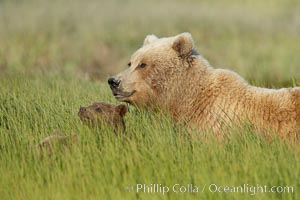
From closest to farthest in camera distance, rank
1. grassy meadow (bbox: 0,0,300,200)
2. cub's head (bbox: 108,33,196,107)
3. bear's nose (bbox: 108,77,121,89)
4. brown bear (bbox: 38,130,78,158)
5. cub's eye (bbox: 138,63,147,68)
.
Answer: grassy meadow (bbox: 0,0,300,200) < brown bear (bbox: 38,130,78,158) < bear's nose (bbox: 108,77,121,89) < cub's head (bbox: 108,33,196,107) < cub's eye (bbox: 138,63,147,68)

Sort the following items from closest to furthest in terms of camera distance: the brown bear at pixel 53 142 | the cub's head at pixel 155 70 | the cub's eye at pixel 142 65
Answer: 1. the brown bear at pixel 53 142
2. the cub's head at pixel 155 70
3. the cub's eye at pixel 142 65

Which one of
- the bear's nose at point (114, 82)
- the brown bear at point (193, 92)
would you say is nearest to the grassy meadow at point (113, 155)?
the brown bear at point (193, 92)

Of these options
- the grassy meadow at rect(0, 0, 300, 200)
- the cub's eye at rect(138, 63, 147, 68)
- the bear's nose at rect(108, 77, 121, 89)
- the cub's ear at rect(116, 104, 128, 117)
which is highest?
the cub's eye at rect(138, 63, 147, 68)

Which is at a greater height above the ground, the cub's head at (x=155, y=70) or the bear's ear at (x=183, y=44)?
the bear's ear at (x=183, y=44)

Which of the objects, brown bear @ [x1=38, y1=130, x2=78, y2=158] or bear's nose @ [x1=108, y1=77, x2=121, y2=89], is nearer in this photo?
brown bear @ [x1=38, y1=130, x2=78, y2=158]

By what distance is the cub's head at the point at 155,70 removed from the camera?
628cm

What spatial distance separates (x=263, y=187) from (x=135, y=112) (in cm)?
174

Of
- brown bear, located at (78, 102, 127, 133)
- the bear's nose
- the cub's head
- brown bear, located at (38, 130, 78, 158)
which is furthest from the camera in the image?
the cub's head

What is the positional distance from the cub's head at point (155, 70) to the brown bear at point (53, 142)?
0.60m

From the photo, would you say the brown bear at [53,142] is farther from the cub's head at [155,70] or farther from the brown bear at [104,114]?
the cub's head at [155,70]

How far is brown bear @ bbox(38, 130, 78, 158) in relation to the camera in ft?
18.6

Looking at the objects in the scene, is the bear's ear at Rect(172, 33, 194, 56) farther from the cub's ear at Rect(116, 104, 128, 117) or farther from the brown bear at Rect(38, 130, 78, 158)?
the brown bear at Rect(38, 130, 78, 158)

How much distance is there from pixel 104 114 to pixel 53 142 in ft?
1.63

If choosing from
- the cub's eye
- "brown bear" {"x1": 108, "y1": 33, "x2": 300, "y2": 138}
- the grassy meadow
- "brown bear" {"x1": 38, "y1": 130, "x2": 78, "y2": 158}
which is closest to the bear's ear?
"brown bear" {"x1": 108, "y1": 33, "x2": 300, "y2": 138}
